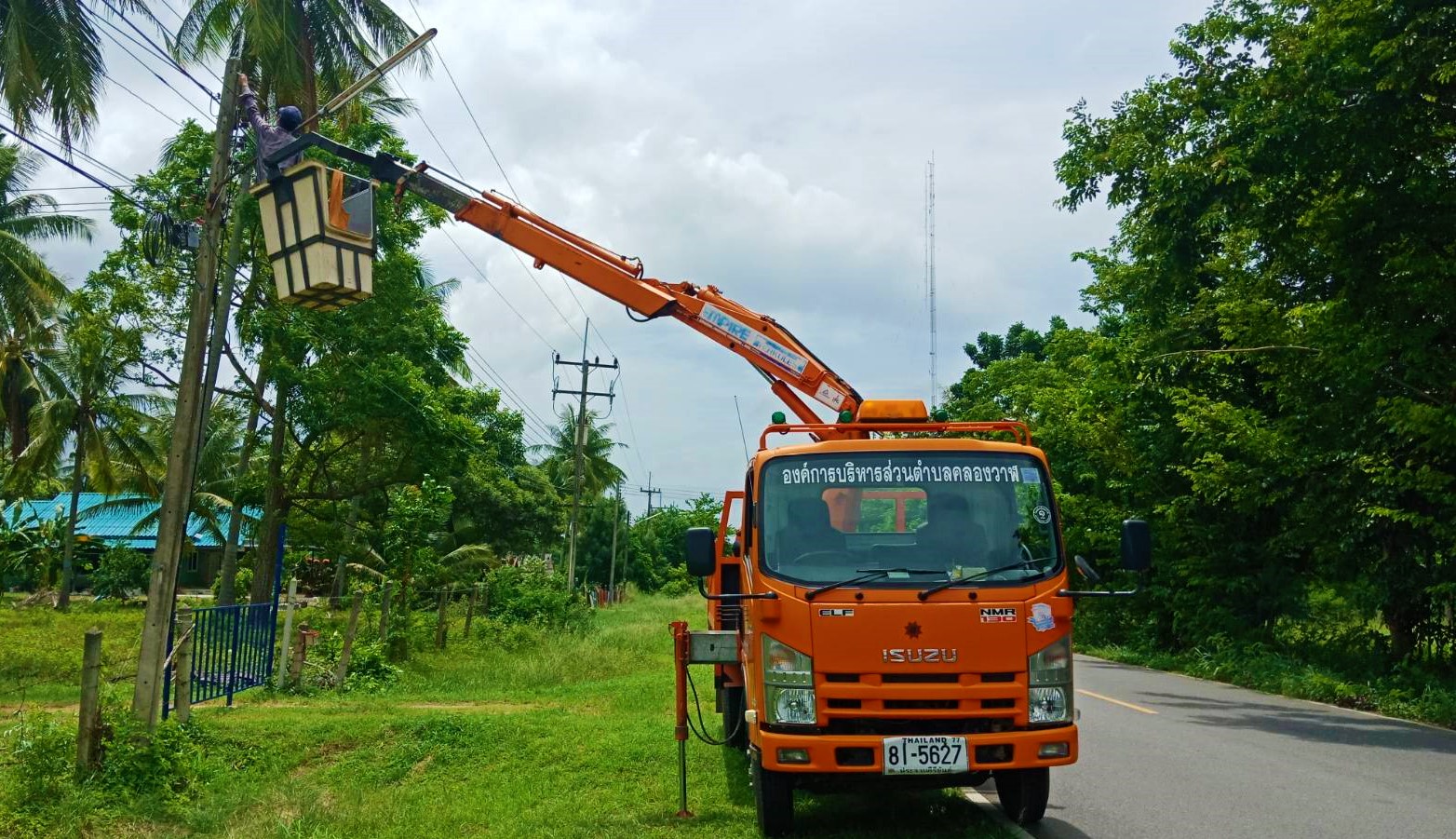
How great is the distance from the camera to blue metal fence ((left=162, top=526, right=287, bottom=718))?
12625 millimetres

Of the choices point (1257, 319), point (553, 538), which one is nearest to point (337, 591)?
point (1257, 319)

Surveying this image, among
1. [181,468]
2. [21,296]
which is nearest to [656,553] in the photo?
[21,296]

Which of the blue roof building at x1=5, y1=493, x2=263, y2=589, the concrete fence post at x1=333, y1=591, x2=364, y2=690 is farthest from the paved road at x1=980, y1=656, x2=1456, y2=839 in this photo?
the blue roof building at x1=5, y1=493, x2=263, y2=589

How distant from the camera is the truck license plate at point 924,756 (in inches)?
256

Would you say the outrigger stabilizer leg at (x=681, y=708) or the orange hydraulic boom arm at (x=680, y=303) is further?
the orange hydraulic boom arm at (x=680, y=303)

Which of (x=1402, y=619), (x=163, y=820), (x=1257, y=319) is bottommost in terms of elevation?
(x=163, y=820)

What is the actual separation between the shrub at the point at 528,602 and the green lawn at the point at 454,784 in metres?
14.2

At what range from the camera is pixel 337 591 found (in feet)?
77.1

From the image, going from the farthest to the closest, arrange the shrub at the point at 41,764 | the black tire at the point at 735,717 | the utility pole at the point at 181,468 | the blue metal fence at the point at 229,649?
the blue metal fence at the point at 229,649 → the utility pole at the point at 181,468 → the black tire at the point at 735,717 → the shrub at the point at 41,764

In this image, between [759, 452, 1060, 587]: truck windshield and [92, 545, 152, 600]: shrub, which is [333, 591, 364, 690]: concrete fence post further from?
[92, 545, 152, 600]: shrub

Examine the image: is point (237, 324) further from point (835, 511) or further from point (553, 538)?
point (553, 538)

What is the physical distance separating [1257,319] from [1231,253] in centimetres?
214

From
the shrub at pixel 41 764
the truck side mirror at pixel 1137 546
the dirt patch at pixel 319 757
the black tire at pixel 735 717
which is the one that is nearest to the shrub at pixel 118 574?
the dirt patch at pixel 319 757

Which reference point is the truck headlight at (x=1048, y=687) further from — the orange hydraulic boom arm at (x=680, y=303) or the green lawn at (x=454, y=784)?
the orange hydraulic boom arm at (x=680, y=303)
